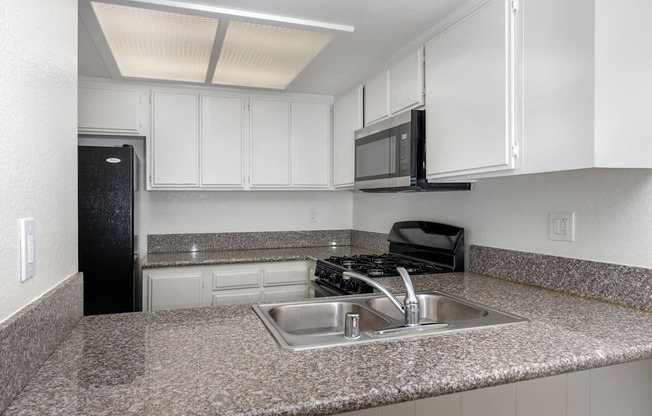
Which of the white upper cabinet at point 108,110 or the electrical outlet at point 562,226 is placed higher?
the white upper cabinet at point 108,110

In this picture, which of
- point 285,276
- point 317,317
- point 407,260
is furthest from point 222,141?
point 317,317

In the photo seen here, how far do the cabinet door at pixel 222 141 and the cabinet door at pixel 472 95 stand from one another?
1.64 m

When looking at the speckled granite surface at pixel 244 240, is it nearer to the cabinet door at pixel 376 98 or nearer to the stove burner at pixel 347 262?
the stove burner at pixel 347 262

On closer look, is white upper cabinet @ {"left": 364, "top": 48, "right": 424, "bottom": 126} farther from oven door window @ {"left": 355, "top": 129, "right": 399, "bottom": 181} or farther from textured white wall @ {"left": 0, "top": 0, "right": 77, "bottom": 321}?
textured white wall @ {"left": 0, "top": 0, "right": 77, "bottom": 321}

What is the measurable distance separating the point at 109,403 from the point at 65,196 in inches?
26.0

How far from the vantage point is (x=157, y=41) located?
7.57ft

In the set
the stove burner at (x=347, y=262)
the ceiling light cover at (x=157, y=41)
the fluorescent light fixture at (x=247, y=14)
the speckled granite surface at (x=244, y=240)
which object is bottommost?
the stove burner at (x=347, y=262)

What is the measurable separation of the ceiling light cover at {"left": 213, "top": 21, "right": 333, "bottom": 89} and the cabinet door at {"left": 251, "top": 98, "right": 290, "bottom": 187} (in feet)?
0.62

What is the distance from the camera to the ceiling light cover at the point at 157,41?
2.00 meters

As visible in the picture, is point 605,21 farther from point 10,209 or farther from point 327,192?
point 327,192

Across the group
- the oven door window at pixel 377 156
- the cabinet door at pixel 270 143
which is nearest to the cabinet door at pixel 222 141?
the cabinet door at pixel 270 143

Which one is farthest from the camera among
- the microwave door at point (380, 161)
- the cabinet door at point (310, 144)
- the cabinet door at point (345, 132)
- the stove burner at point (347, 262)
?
the cabinet door at point (310, 144)

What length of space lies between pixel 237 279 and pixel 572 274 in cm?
213

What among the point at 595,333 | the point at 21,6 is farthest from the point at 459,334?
the point at 21,6
